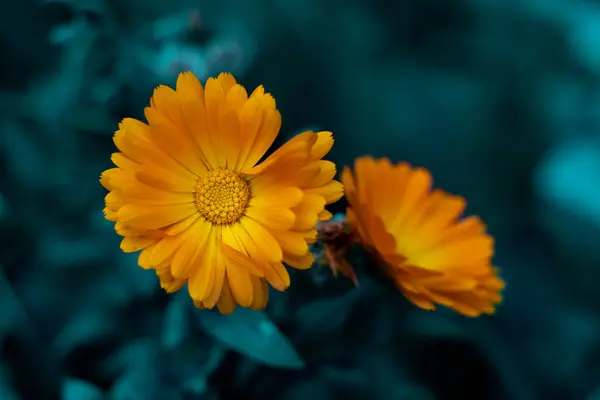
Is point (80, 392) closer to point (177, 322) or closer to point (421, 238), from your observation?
point (177, 322)

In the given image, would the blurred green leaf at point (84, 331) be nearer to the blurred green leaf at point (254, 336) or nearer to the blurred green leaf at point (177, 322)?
the blurred green leaf at point (177, 322)

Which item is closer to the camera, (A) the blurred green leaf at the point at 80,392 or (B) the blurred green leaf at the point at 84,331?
(A) the blurred green leaf at the point at 80,392

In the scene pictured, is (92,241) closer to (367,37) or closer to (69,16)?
(69,16)

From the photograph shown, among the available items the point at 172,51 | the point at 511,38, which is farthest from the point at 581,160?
the point at 172,51

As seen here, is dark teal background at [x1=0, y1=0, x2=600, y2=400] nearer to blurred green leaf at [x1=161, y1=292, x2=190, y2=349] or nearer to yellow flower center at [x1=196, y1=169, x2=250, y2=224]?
blurred green leaf at [x1=161, y1=292, x2=190, y2=349]

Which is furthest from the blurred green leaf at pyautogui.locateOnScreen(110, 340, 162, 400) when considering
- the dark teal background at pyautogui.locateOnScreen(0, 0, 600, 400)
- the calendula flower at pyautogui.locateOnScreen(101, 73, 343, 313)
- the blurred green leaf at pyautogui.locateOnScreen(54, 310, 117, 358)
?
the calendula flower at pyautogui.locateOnScreen(101, 73, 343, 313)

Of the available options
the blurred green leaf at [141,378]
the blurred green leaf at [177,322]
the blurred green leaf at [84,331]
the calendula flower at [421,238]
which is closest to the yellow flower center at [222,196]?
the calendula flower at [421,238]
